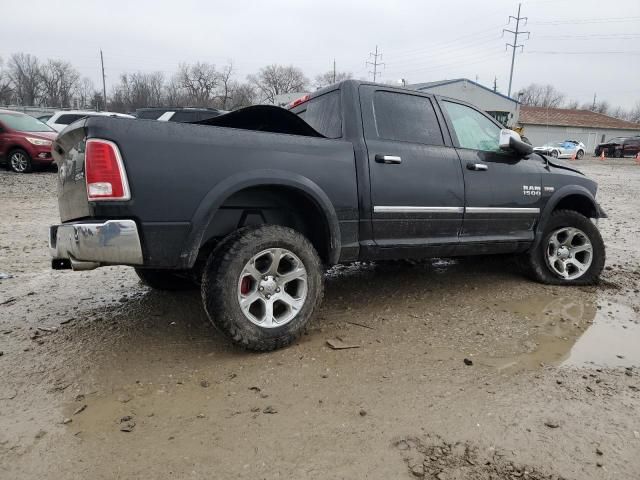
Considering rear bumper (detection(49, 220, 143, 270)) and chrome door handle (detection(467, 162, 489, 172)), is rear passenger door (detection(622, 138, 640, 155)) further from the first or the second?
rear bumper (detection(49, 220, 143, 270))

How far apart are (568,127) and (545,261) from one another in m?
55.2

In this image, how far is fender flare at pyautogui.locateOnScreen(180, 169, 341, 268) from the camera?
110 inches

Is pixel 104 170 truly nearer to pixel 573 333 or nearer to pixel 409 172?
pixel 409 172

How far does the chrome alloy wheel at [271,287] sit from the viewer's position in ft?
9.80

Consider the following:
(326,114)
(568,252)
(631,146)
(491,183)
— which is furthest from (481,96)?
(326,114)

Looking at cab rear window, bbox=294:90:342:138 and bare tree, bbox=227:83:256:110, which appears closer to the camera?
cab rear window, bbox=294:90:342:138

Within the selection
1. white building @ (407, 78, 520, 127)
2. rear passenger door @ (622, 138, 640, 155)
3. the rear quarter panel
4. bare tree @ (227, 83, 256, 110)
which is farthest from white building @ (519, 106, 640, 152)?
the rear quarter panel

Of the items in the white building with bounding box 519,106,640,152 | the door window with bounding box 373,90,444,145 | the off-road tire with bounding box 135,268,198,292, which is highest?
the white building with bounding box 519,106,640,152

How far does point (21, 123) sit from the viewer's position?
12031 mm

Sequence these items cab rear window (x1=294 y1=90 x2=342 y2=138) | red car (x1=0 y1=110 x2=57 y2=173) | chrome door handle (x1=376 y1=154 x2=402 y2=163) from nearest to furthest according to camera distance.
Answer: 1. chrome door handle (x1=376 y1=154 x2=402 y2=163)
2. cab rear window (x1=294 y1=90 x2=342 y2=138)
3. red car (x1=0 y1=110 x2=57 y2=173)

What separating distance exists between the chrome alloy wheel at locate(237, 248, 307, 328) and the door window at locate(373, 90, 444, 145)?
1298mm

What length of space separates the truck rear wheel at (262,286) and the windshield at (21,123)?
11.7 metres

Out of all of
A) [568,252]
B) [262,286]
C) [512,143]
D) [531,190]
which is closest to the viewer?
[262,286]

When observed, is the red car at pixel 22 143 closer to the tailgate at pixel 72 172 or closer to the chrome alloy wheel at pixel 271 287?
the tailgate at pixel 72 172
